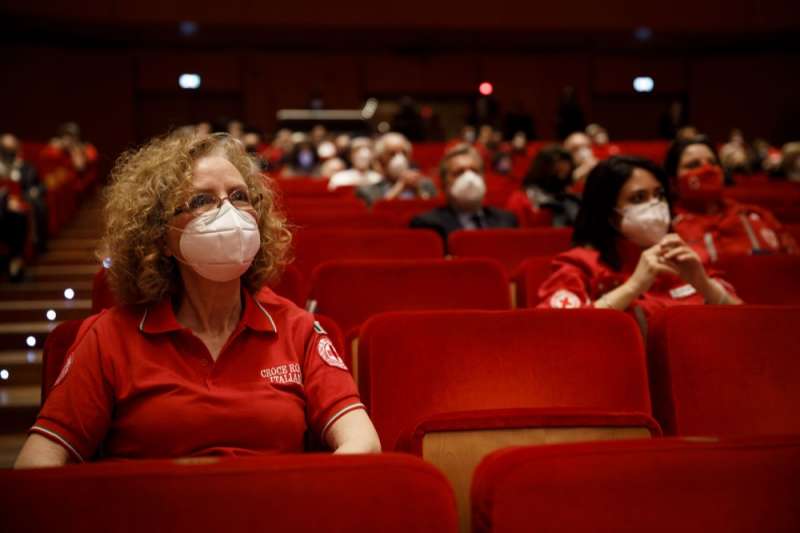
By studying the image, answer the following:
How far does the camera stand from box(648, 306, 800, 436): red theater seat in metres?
0.87

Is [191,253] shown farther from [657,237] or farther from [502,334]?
[657,237]

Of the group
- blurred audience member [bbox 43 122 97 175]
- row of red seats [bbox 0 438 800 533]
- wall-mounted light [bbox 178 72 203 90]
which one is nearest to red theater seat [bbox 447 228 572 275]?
row of red seats [bbox 0 438 800 533]

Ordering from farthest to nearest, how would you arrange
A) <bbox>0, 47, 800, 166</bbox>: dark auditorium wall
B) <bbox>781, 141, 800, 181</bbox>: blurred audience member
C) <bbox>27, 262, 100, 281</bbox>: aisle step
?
<bbox>0, 47, 800, 166</bbox>: dark auditorium wall, <bbox>781, 141, 800, 181</bbox>: blurred audience member, <bbox>27, 262, 100, 281</bbox>: aisle step

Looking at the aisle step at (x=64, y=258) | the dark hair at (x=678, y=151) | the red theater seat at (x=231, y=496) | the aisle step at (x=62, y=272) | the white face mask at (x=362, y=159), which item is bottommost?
the red theater seat at (x=231, y=496)

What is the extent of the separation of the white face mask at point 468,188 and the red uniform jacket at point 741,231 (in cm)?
47

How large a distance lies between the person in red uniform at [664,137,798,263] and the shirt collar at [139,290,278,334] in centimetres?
103

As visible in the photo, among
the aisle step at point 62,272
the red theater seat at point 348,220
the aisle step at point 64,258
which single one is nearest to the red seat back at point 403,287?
the red theater seat at point 348,220

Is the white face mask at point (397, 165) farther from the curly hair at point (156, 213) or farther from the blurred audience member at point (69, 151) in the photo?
the blurred audience member at point (69, 151)

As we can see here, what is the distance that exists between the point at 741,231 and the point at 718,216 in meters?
0.05

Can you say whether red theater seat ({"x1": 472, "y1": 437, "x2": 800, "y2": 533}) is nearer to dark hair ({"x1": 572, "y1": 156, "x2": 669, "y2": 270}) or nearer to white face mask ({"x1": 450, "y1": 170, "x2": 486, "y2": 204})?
dark hair ({"x1": 572, "y1": 156, "x2": 669, "y2": 270})

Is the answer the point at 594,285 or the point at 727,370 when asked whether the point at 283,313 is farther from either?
the point at 594,285

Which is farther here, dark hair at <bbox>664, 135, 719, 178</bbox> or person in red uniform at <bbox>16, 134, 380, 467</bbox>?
dark hair at <bbox>664, 135, 719, 178</bbox>

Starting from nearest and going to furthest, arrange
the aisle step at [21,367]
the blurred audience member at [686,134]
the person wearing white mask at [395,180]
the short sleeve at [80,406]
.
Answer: the short sleeve at [80,406] < the aisle step at [21,367] < the blurred audience member at [686,134] < the person wearing white mask at [395,180]

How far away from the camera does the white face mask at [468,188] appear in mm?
1907
